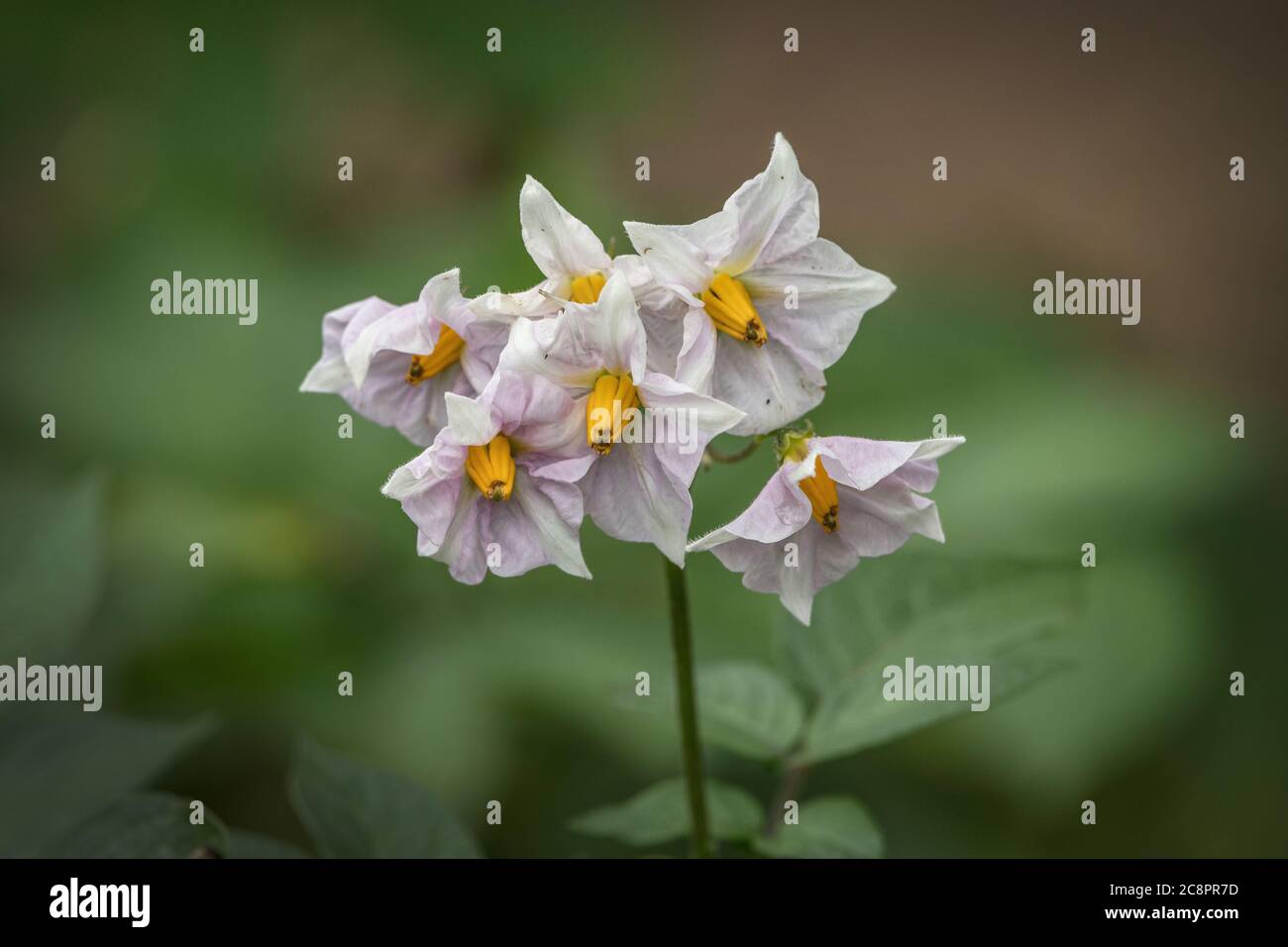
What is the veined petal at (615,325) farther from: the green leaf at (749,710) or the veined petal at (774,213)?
the green leaf at (749,710)

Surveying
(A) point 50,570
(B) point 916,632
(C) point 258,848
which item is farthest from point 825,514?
(A) point 50,570

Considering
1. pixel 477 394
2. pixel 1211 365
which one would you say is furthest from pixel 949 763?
pixel 1211 365

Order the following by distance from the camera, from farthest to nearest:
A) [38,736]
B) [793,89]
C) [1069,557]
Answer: [793,89] < [1069,557] < [38,736]

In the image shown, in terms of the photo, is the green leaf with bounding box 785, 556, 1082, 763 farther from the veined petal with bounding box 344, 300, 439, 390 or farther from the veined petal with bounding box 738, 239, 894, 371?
the veined petal with bounding box 344, 300, 439, 390

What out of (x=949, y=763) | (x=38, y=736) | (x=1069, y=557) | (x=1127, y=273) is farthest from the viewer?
(x=1127, y=273)

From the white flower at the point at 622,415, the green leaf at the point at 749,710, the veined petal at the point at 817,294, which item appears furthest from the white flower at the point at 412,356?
the green leaf at the point at 749,710

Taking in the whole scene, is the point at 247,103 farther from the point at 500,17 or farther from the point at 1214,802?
the point at 1214,802
